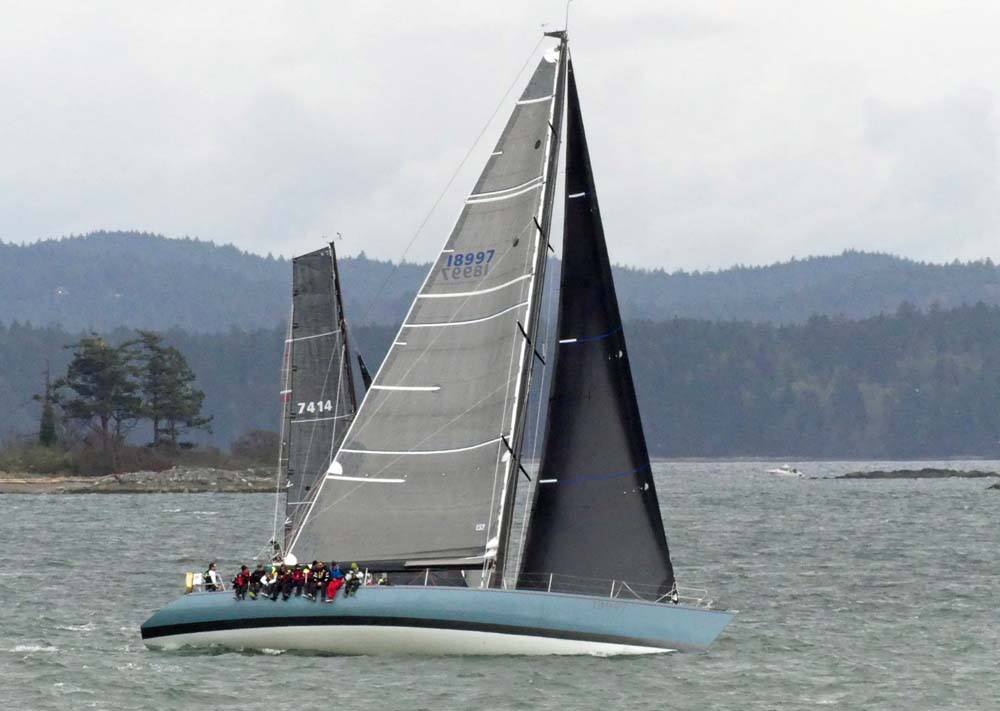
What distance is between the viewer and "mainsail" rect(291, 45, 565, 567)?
32531 millimetres

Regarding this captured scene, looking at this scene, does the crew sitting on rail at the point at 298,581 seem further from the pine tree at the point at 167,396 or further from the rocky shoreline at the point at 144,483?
the pine tree at the point at 167,396

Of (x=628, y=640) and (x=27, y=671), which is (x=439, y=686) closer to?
(x=628, y=640)

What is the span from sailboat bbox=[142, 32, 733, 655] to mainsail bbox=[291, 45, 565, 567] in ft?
0.08

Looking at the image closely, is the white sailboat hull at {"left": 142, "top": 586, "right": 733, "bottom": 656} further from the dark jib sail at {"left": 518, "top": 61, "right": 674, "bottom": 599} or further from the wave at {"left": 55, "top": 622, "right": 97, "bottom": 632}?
the wave at {"left": 55, "top": 622, "right": 97, "bottom": 632}

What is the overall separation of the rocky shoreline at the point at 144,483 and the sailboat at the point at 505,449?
108 meters

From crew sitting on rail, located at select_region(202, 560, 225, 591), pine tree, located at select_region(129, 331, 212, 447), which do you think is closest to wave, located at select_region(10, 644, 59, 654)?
crew sitting on rail, located at select_region(202, 560, 225, 591)

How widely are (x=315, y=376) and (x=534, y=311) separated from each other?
1313 cm

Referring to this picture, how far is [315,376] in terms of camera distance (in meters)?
44.7

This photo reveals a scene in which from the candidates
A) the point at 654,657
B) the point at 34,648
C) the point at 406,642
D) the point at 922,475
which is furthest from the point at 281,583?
the point at 922,475

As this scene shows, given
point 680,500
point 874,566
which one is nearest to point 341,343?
point 874,566

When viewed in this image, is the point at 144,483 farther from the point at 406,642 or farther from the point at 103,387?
the point at 406,642

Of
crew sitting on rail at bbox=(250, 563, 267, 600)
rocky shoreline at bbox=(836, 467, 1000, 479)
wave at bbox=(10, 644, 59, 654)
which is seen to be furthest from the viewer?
rocky shoreline at bbox=(836, 467, 1000, 479)

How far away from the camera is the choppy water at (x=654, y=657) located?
101 feet

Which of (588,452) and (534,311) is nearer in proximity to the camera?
(534,311)
